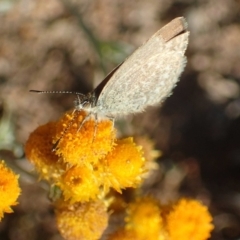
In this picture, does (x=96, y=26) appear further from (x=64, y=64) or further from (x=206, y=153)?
(x=206, y=153)

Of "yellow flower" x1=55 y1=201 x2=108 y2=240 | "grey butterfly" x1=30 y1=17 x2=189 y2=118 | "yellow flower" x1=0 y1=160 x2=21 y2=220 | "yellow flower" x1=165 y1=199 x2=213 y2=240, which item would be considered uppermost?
"grey butterfly" x1=30 y1=17 x2=189 y2=118

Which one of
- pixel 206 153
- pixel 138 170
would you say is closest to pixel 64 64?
pixel 206 153

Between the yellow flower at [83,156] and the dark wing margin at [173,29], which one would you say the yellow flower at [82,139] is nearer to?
the yellow flower at [83,156]

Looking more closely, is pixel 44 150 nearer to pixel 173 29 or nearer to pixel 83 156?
pixel 83 156

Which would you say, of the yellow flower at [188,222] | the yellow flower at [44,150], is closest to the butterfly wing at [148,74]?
the yellow flower at [44,150]

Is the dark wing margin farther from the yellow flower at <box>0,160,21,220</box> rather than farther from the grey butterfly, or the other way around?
the yellow flower at <box>0,160,21,220</box>

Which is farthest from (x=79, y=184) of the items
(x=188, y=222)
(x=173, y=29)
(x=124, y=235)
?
(x=173, y=29)

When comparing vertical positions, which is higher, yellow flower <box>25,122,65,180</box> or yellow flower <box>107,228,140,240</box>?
yellow flower <box>25,122,65,180</box>

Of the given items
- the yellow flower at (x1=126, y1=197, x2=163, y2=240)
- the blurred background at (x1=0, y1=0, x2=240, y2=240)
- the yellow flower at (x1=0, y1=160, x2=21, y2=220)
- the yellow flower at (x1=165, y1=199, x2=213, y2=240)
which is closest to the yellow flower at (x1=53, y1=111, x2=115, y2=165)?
the yellow flower at (x1=0, y1=160, x2=21, y2=220)
